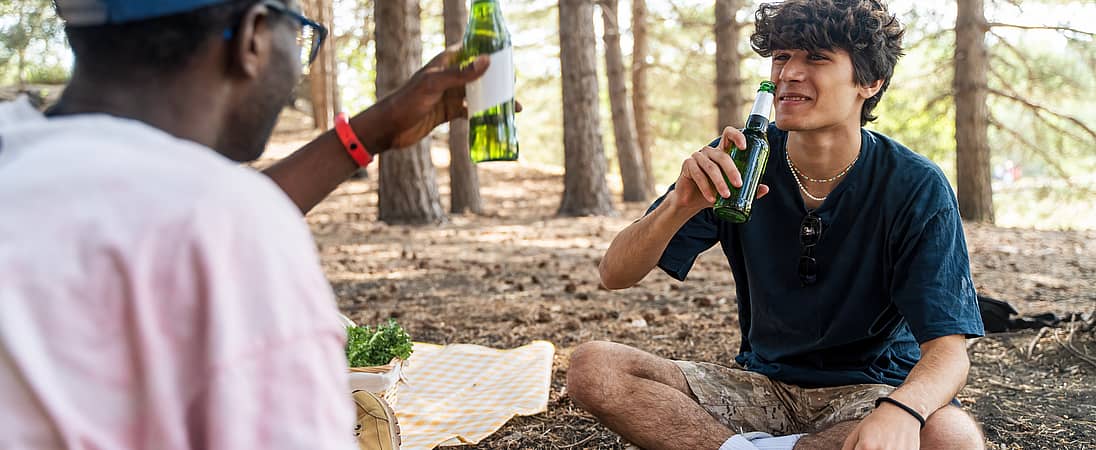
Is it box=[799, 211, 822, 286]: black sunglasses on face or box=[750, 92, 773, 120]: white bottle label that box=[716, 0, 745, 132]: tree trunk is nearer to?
box=[799, 211, 822, 286]: black sunglasses on face

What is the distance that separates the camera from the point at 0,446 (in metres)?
1.02

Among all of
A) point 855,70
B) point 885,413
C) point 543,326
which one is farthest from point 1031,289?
point 885,413

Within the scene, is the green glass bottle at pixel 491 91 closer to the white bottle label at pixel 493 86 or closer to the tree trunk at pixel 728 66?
the white bottle label at pixel 493 86

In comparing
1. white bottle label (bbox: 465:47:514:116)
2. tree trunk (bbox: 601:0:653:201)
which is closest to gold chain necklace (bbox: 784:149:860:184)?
white bottle label (bbox: 465:47:514:116)

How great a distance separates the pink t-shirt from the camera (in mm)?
983

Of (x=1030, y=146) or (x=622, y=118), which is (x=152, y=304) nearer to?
(x=1030, y=146)

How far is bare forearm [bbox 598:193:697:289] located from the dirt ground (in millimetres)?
849

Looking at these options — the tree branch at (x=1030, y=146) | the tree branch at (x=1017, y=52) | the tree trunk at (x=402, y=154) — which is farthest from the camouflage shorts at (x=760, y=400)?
the tree branch at (x=1030, y=146)

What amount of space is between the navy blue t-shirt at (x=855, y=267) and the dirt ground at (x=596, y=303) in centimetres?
91

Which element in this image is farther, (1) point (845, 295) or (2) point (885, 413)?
(1) point (845, 295)

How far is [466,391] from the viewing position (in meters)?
4.46

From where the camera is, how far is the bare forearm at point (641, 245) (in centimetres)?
295

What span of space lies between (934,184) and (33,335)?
254cm

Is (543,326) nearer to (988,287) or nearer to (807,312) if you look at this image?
(807,312)
